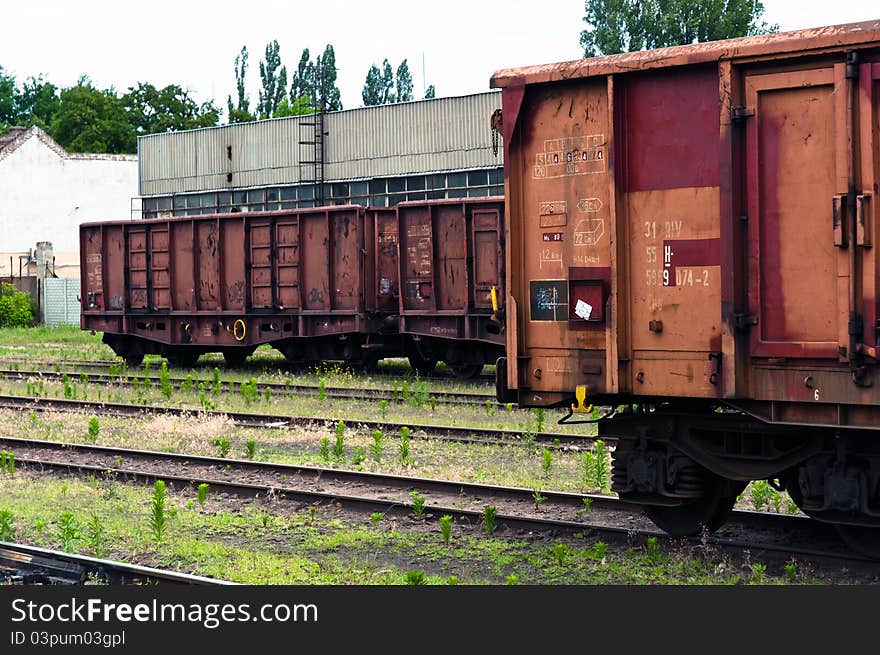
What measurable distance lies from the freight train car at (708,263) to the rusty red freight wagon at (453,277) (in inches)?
449

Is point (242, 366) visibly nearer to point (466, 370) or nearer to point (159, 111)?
point (466, 370)

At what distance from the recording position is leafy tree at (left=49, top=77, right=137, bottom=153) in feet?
258

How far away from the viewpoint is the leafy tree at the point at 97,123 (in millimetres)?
78750

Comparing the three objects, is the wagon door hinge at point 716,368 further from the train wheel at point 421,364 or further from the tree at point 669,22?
the tree at point 669,22

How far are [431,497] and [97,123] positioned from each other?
72.9 metres

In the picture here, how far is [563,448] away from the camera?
13562mm

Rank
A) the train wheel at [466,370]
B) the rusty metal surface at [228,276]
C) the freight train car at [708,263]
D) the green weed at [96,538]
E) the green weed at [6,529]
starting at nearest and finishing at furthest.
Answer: the freight train car at [708,263] < the green weed at [96,538] < the green weed at [6,529] < the train wheel at [466,370] < the rusty metal surface at [228,276]

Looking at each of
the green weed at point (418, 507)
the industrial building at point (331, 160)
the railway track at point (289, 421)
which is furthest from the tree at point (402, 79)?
the green weed at point (418, 507)

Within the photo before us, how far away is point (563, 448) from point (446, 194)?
2576 centimetres

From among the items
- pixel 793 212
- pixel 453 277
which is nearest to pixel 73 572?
pixel 793 212

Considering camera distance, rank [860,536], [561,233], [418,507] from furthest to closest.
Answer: [418,507] → [561,233] → [860,536]

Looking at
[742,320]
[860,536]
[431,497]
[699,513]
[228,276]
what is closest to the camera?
[742,320]

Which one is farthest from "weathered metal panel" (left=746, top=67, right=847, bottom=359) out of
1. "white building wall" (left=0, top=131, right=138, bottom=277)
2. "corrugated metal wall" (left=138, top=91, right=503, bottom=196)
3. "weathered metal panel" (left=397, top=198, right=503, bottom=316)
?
"white building wall" (left=0, top=131, right=138, bottom=277)

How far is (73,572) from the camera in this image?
798 cm
